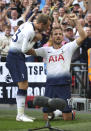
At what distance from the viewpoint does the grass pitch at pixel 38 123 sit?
805 centimetres

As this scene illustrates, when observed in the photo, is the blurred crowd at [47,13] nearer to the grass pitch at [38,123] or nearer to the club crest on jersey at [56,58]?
the grass pitch at [38,123]

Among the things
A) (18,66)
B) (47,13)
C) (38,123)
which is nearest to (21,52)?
(18,66)

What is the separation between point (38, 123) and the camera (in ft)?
29.1

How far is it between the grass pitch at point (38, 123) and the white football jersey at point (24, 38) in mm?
1433

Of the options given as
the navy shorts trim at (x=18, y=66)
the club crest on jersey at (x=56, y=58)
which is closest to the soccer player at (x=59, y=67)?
the club crest on jersey at (x=56, y=58)

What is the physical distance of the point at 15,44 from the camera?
9328 millimetres

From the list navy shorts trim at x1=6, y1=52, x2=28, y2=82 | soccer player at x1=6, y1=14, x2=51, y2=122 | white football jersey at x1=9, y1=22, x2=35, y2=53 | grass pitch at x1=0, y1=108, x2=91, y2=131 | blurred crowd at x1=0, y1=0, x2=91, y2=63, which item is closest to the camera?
grass pitch at x1=0, y1=108, x2=91, y2=131

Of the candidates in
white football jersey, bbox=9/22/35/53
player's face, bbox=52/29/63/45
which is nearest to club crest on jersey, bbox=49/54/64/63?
player's face, bbox=52/29/63/45

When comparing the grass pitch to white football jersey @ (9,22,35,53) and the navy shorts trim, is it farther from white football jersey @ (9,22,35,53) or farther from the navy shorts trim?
white football jersey @ (9,22,35,53)

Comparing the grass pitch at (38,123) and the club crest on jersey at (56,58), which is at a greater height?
the club crest on jersey at (56,58)

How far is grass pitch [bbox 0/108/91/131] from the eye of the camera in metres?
8.05

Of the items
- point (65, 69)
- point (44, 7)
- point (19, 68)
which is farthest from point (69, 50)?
point (44, 7)

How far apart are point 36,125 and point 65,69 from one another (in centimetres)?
164

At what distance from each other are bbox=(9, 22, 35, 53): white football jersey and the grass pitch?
4.70 ft
